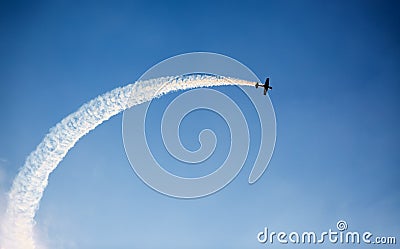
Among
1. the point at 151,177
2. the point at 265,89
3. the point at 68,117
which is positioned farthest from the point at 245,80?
the point at 68,117

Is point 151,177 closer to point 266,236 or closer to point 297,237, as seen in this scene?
point 266,236

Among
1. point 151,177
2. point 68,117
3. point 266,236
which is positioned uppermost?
point 68,117

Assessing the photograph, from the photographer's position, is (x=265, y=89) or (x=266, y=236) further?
(x=265, y=89)

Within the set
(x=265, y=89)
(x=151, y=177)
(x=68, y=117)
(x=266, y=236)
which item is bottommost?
(x=266, y=236)

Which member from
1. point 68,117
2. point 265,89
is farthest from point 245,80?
point 68,117

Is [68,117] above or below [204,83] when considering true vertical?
below

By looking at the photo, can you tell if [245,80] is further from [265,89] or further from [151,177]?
[151,177]

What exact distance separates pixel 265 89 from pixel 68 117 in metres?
19.9

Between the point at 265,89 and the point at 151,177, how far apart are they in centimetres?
1435

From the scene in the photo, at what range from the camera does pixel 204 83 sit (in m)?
44.4

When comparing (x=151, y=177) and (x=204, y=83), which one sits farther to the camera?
(x=204, y=83)

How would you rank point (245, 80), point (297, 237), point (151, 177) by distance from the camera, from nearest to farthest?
point (297, 237), point (151, 177), point (245, 80)

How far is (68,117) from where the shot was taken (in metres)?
41.7

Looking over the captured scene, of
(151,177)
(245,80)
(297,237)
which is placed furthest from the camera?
(245,80)
